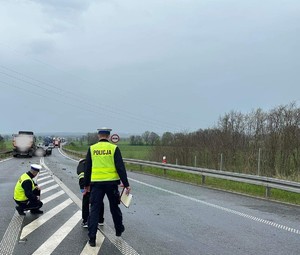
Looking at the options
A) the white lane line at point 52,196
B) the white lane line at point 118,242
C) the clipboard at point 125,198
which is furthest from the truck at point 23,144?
the clipboard at point 125,198

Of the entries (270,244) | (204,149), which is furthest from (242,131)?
(270,244)

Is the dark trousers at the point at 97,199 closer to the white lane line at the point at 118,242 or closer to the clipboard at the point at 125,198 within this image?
the clipboard at the point at 125,198

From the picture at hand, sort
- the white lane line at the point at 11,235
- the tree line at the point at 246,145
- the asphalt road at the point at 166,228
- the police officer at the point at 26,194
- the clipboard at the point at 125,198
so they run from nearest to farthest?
the white lane line at the point at 11,235
the asphalt road at the point at 166,228
the clipboard at the point at 125,198
the police officer at the point at 26,194
the tree line at the point at 246,145

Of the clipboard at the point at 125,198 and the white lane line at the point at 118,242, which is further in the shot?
the clipboard at the point at 125,198

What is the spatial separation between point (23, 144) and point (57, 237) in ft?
134

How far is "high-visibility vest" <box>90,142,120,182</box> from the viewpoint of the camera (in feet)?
22.0

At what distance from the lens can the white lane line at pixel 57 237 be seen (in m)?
6.17

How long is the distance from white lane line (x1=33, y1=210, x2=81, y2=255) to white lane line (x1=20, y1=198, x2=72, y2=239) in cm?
49

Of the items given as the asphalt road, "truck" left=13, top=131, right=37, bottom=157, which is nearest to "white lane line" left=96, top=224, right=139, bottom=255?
the asphalt road

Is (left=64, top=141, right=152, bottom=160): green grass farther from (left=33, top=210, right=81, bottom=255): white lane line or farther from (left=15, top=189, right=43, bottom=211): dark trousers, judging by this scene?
(left=33, top=210, right=81, bottom=255): white lane line

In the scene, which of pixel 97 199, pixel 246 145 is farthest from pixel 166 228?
pixel 246 145

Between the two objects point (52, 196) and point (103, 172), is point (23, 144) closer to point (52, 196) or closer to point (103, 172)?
point (52, 196)

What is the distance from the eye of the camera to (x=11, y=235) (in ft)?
23.3

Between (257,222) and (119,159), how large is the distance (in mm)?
3857
